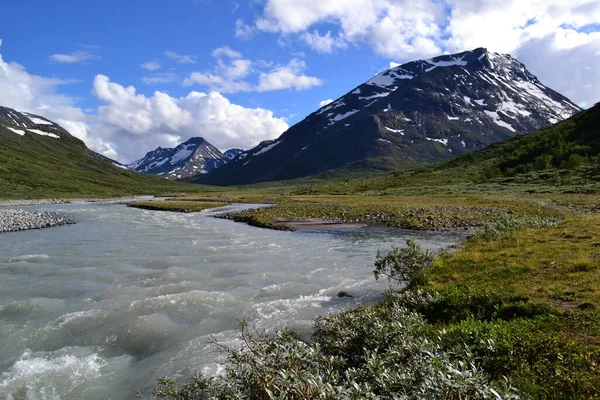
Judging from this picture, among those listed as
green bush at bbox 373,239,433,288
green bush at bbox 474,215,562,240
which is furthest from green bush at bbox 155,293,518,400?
green bush at bbox 474,215,562,240

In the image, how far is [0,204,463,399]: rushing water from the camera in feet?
36.8

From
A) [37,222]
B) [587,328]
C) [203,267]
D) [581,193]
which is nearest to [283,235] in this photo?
[203,267]

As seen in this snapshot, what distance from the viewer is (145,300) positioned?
17203 millimetres

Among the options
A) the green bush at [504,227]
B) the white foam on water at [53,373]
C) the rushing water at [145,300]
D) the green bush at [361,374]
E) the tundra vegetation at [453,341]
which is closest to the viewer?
the green bush at [361,374]

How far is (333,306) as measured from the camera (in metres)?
15.9

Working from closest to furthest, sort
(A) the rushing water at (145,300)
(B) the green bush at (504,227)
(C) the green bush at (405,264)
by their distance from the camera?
1. (A) the rushing water at (145,300)
2. (C) the green bush at (405,264)
3. (B) the green bush at (504,227)

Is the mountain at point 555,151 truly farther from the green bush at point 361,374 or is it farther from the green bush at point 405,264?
the green bush at point 361,374

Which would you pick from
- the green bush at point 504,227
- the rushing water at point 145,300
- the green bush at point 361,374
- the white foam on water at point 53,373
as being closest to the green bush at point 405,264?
the rushing water at point 145,300

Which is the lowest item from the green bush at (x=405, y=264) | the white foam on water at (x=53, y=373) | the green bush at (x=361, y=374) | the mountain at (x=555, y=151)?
the white foam on water at (x=53, y=373)

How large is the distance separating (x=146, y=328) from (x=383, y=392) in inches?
459

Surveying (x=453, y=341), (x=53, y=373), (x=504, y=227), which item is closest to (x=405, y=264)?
(x=453, y=341)

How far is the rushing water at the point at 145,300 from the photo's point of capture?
1123cm

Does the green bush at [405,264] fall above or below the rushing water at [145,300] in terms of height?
above

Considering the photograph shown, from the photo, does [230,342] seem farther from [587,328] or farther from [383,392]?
[587,328]
